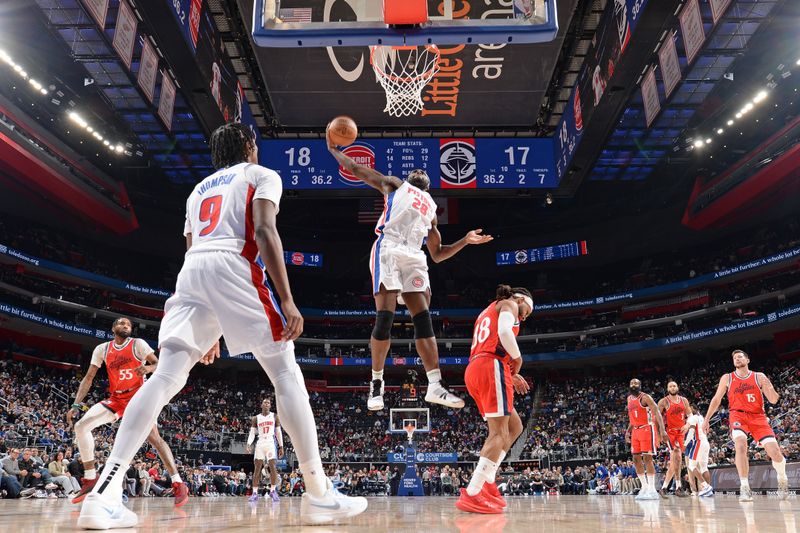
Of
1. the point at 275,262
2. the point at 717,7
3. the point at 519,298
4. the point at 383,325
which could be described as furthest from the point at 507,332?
the point at 717,7

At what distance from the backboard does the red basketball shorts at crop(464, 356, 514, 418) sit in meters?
3.22

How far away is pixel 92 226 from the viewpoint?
3105cm

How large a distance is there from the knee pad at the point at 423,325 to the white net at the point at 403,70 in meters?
5.43

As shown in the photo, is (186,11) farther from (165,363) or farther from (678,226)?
(678,226)

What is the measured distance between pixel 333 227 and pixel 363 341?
7.65m

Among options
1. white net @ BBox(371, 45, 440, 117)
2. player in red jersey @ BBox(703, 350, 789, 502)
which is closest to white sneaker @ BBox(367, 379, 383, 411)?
player in red jersey @ BBox(703, 350, 789, 502)

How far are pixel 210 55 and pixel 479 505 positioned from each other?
10351 mm

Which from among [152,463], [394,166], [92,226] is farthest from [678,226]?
[92,226]

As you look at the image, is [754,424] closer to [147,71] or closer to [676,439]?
[676,439]

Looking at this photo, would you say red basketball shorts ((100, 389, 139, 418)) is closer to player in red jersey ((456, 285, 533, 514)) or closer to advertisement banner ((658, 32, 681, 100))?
player in red jersey ((456, 285, 533, 514))

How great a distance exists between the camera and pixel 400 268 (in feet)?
19.0

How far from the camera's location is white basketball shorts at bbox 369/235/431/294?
5730 mm

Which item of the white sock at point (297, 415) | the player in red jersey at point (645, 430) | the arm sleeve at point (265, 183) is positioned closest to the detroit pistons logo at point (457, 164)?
Result: the player in red jersey at point (645, 430)

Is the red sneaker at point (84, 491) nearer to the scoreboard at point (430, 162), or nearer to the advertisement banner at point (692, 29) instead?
the scoreboard at point (430, 162)
